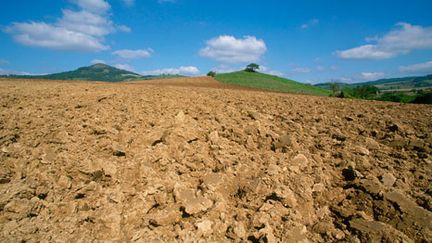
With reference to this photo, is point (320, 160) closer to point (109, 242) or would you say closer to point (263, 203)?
point (263, 203)

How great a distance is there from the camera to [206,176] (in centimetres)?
434

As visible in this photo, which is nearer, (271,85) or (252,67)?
(271,85)

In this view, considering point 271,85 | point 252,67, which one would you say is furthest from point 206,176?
point 252,67

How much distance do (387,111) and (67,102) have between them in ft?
25.1

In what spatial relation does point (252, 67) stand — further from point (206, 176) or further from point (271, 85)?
point (206, 176)

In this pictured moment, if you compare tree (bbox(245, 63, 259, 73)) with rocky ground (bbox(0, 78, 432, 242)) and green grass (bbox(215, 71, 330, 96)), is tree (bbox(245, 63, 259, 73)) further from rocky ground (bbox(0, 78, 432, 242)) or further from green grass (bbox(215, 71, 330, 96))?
rocky ground (bbox(0, 78, 432, 242))

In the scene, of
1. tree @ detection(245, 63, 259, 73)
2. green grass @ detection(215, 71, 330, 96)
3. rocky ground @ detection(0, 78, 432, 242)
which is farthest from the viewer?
tree @ detection(245, 63, 259, 73)

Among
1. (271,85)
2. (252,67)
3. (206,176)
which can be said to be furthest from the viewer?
(252,67)

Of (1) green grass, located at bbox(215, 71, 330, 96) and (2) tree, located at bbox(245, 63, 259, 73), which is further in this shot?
(2) tree, located at bbox(245, 63, 259, 73)

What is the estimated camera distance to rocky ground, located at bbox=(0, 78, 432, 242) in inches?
135

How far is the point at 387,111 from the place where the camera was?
725 cm

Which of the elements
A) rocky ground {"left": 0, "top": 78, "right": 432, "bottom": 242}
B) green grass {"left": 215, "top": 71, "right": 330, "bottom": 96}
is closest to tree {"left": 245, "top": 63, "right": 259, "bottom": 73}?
green grass {"left": 215, "top": 71, "right": 330, "bottom": 96}

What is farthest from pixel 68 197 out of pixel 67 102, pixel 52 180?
pixel 67 102

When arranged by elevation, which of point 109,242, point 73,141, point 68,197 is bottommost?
point 109,242
